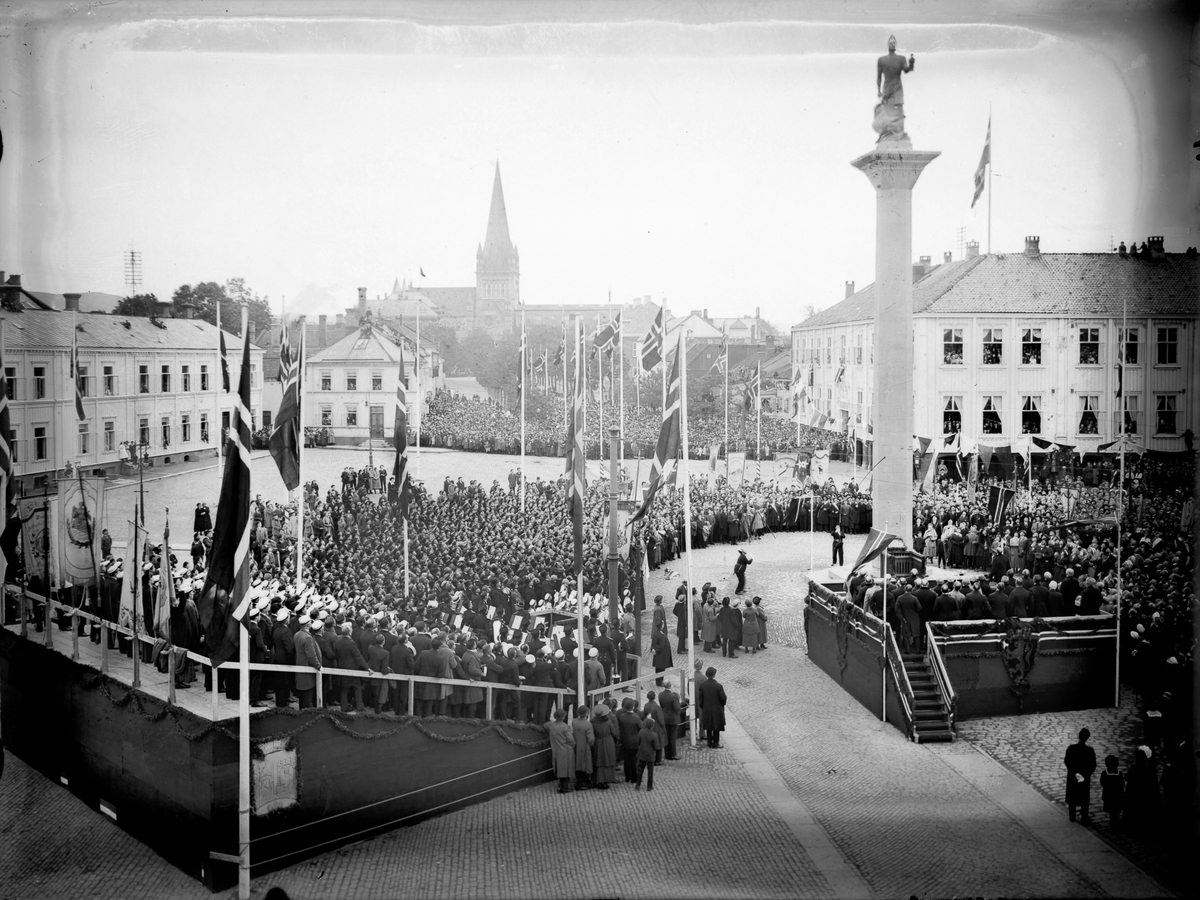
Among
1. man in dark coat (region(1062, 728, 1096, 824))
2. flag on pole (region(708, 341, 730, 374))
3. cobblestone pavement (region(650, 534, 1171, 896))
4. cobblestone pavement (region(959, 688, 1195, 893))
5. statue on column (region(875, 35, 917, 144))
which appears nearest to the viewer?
cobblestone pavement (region(650, 534, 1171, 896))

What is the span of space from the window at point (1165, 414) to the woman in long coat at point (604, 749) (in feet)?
21.1

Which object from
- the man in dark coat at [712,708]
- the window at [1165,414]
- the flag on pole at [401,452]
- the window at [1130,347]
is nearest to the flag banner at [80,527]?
the flag on pole at [401,452]

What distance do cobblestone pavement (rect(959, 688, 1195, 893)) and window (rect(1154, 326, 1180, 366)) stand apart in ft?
12.4

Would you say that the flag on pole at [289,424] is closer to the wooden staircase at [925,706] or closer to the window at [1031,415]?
the wooden staircase at [925,706]

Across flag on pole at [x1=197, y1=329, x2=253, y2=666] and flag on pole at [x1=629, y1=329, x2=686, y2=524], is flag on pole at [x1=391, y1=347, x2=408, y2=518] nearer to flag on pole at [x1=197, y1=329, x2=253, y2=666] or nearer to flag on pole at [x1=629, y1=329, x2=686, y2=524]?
flag on pole at [x1=629, y1=329, x2=686, y2=524]

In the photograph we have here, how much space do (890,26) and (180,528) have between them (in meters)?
11.5

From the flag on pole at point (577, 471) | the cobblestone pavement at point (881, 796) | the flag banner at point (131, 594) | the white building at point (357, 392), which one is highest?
the white building at point (357, 392)

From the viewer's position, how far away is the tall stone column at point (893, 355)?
1240 cm

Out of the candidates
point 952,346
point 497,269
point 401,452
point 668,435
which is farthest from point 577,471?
point 952,346

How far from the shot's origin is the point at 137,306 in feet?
37.3

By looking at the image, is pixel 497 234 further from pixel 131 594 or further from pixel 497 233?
pixel 131 594

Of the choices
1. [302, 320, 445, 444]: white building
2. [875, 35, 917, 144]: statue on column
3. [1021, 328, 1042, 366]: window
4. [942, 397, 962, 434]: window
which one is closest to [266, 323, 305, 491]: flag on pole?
[302, 320, 445, 444]: white building

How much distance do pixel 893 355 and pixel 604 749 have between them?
20.9 ft

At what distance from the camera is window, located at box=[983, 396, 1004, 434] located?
12.6 meters
